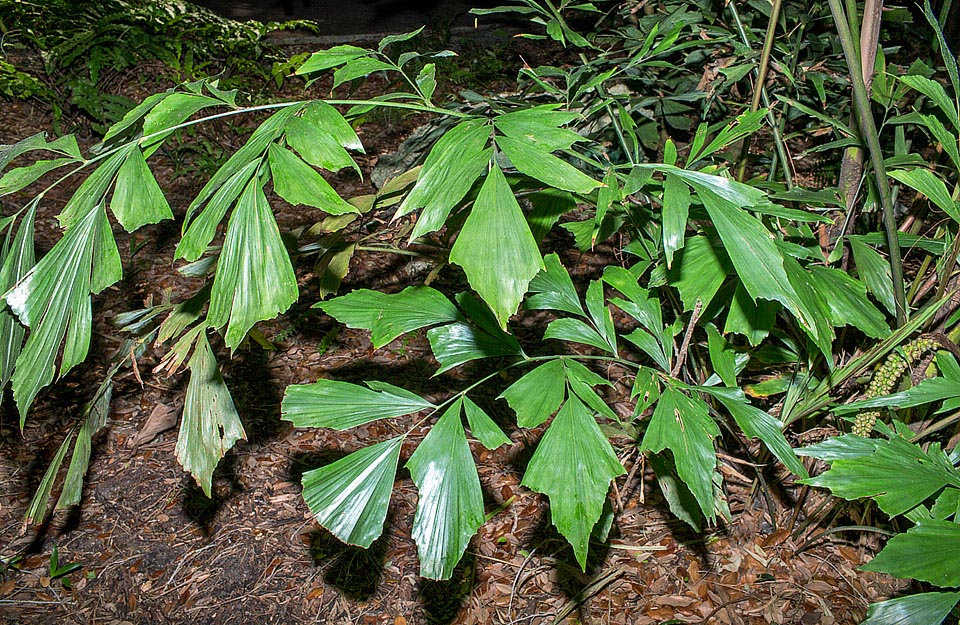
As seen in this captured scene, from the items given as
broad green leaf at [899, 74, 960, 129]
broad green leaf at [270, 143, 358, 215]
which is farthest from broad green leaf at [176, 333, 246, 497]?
broad green leaf at [899, 74, 960, 129]

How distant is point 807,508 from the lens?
1543mm

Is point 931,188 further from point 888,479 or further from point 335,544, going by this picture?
point 335,544

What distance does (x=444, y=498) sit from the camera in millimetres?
897

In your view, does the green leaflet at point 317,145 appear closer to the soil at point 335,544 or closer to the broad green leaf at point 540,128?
the broad green leaf at point 540,128

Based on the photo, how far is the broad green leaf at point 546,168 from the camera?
0.68 metres

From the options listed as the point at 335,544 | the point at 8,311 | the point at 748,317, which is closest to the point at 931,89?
the point at 748,317

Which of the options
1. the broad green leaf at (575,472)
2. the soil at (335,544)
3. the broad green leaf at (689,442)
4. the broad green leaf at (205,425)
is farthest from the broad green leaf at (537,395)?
the soil at (335,544)

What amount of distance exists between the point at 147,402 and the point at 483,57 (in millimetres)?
2500

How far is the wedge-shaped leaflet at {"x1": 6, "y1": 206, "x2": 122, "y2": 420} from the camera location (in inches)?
32.9

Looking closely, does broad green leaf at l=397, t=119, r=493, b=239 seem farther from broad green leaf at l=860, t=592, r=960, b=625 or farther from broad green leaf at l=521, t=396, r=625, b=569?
broad green leaf at l=860, t=592, r=960, b=625

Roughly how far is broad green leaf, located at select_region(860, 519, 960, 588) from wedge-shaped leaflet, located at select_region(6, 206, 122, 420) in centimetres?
98

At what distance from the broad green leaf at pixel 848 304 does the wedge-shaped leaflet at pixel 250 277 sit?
27.4 inches

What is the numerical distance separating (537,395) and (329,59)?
1.72 feet

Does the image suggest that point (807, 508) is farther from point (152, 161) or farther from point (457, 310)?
point (152, 161)
